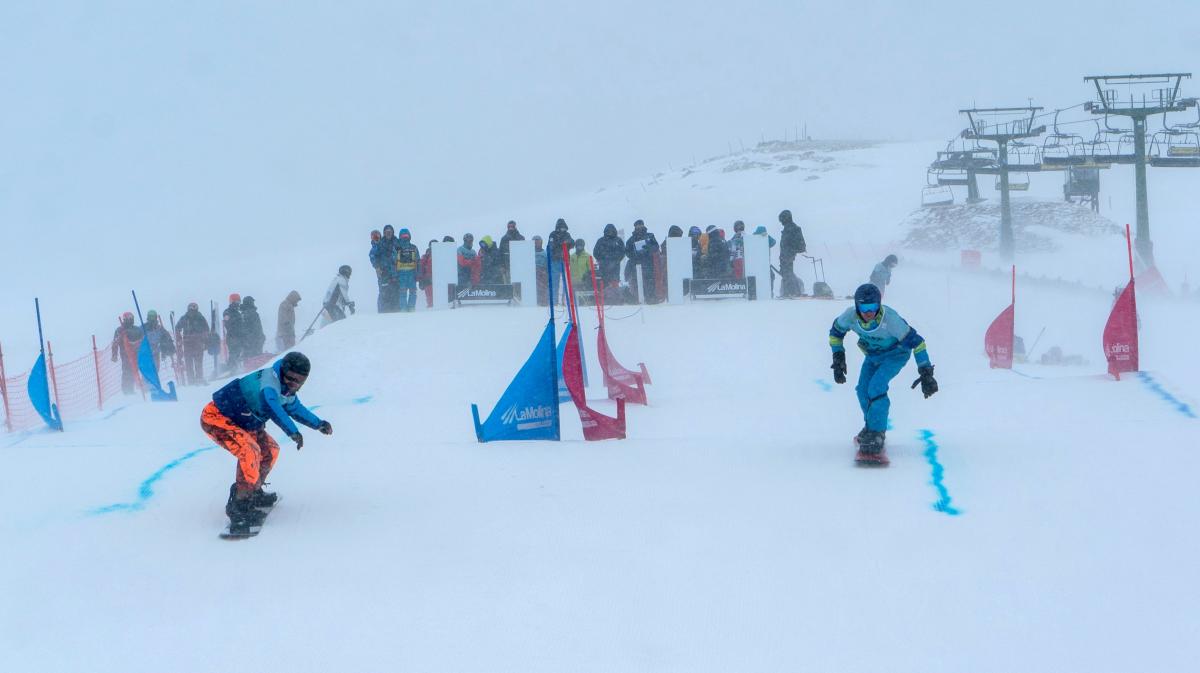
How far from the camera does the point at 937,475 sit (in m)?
7.53

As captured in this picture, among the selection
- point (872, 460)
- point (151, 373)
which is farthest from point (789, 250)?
point (872, 460)

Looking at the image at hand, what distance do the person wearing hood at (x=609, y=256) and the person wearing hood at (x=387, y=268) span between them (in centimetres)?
317

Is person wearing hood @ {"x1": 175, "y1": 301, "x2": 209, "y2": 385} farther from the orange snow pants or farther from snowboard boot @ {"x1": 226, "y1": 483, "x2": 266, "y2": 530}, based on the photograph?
snowboard boot @ {"x1": 226, "y1": 483, "x2": 266, "y2": 530}

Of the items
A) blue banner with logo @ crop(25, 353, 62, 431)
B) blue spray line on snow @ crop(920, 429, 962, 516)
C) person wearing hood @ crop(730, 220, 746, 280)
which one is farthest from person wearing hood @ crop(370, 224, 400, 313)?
blue spray line on snow @ crop(920, 429, 962, 516)

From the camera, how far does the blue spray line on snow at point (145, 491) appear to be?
7.36 m

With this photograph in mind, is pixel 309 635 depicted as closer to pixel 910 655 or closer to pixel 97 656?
pixel 97 656

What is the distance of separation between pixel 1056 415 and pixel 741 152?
70.0 meters

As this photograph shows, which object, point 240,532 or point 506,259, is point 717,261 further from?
point 240,532

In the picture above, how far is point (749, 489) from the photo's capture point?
7391mm

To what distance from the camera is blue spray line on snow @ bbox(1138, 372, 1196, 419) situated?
924 centimetres

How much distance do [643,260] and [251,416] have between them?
1179 cm

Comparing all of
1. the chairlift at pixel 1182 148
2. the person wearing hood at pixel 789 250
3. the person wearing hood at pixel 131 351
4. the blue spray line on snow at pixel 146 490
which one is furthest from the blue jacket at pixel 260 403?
Answer: the chairlift at pixel 1182 148

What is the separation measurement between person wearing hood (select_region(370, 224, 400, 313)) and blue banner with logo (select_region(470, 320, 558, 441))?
980cm

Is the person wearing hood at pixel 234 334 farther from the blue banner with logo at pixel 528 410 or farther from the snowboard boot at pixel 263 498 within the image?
the snowboard boot at pixel 263 498
